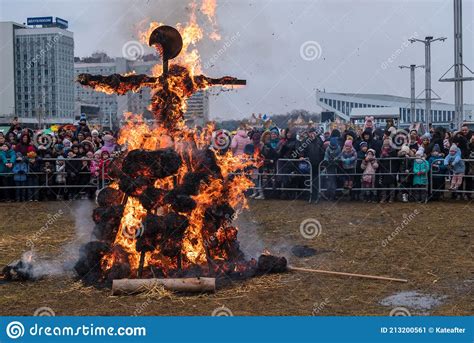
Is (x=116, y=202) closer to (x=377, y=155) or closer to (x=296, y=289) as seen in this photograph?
(x=296, y=289)

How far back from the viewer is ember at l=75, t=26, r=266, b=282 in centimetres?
877

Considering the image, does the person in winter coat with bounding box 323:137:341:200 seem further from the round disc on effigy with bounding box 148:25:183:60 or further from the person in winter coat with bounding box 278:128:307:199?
the round disc on effigy with bounding box 148:25:183:60

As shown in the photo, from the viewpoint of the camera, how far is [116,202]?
9.41 metres

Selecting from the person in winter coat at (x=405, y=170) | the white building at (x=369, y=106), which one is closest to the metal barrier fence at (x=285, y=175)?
the person in winter coat at (x=405, y=170)

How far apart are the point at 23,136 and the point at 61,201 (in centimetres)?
241

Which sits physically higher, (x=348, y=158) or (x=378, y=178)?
(x=348, y=158)

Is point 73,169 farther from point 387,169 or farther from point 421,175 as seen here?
point 421,175

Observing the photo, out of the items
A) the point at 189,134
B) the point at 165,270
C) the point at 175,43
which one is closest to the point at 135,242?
the point at 165,270

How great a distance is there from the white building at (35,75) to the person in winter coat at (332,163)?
115 ft

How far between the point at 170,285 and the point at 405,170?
1151 centimetres

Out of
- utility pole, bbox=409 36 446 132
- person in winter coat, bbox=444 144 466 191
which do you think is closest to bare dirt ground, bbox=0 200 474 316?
person in winter coat, bbox=444 144 466 191

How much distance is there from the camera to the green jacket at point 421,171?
57.5ft

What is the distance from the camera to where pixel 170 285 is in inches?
325

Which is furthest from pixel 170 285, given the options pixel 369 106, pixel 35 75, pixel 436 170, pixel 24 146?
pixel 35 75
